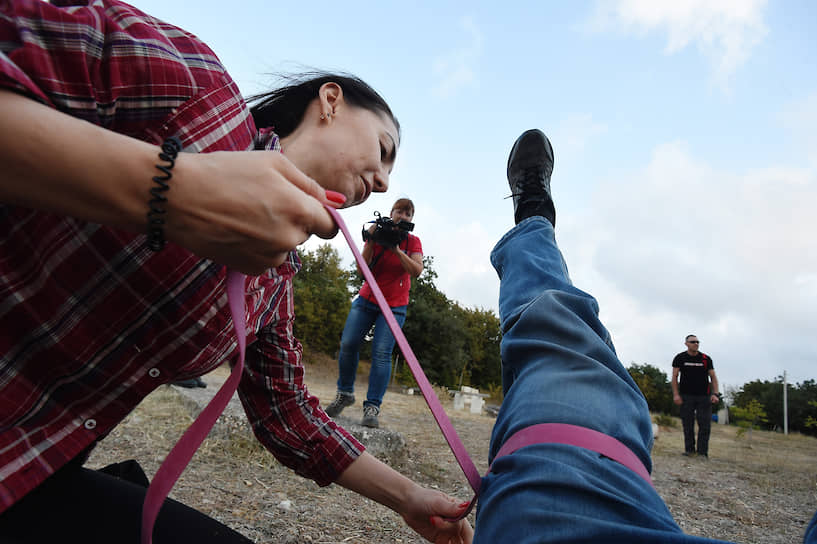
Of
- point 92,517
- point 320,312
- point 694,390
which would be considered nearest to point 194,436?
point 92,517

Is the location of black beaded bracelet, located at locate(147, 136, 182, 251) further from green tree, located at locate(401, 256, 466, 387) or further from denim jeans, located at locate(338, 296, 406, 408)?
green tree, located at locate(401, 256, 466, 387)

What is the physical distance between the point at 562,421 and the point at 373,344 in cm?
314

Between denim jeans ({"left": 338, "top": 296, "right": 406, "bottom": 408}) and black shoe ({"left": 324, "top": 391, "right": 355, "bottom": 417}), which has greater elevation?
denim jeans ({"left": 338, "top": 296, "right": 406, "bottom": 408})

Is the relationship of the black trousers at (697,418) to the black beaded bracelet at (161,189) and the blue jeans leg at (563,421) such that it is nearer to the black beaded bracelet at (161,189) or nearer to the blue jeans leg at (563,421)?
the blue jeans leg at (563,421)

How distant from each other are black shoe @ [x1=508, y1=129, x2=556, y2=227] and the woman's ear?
97cm

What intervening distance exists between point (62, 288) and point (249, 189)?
48cm

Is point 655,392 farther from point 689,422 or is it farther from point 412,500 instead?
point 412,500

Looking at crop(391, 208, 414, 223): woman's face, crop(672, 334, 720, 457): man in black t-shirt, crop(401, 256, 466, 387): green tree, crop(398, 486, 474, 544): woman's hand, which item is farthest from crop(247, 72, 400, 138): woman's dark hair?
crop(401, 256, 466, 387): green tree

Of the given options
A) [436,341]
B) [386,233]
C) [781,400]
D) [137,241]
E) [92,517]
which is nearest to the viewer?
[137,241]

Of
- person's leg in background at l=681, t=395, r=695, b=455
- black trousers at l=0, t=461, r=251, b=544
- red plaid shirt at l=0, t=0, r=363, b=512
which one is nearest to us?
red plaid shirt at l=0, t=0, r=363, b=512

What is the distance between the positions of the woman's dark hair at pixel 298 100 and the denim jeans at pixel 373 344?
104 inches

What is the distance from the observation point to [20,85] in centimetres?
56

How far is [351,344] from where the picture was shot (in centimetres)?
411

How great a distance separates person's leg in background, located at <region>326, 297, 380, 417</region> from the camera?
4066 mm
